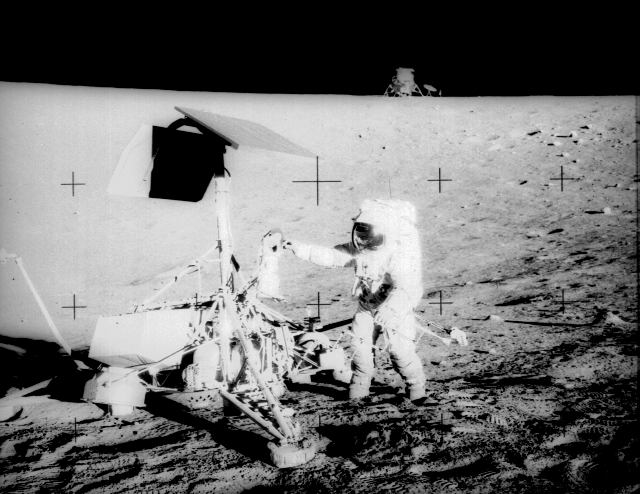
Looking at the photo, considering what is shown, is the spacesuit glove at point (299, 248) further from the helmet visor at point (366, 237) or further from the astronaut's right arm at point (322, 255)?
the helmet visor at point (366, 237)

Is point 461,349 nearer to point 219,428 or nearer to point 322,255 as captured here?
point 322,255

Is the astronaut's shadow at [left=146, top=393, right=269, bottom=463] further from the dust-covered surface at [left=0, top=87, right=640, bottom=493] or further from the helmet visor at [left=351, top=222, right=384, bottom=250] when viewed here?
the helmet visor at [left=351, top=222, right=384, bottom=250]

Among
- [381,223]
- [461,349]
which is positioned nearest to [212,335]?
[381,223]

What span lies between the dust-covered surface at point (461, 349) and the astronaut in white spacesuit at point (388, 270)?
0.80ft

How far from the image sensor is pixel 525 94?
9688mm

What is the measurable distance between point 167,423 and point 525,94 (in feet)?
30.5

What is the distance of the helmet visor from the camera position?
2.81 meters

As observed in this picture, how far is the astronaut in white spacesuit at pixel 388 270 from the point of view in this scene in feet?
9.25

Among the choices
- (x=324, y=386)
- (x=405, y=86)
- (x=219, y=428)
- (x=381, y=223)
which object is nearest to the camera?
(x=219, y=428)

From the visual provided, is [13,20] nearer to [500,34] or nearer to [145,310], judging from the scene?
[145,310]

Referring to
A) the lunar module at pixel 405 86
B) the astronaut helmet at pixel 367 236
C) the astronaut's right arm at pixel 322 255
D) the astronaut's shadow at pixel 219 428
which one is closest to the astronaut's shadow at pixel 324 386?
the astronaut's shadow at pixel 219 428

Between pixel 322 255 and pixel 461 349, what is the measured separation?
5.01 ft

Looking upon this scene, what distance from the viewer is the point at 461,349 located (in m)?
3.74

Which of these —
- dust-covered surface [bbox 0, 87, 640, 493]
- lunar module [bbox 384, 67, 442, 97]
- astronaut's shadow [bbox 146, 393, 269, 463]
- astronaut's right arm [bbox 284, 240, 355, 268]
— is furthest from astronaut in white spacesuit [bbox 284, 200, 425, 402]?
lunar module [bbox 384, 67, 442, 97]
